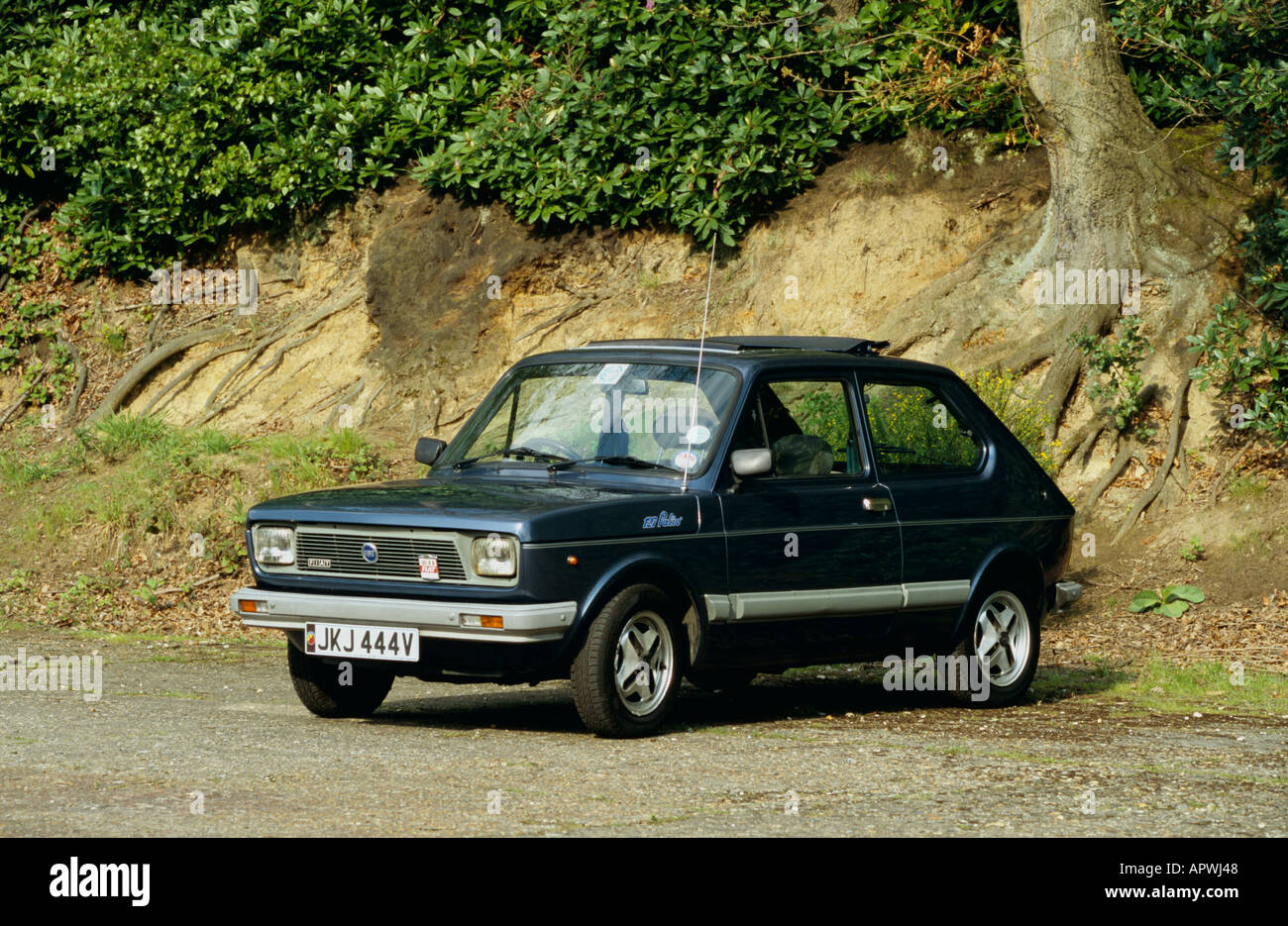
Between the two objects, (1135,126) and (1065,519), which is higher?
(1135,126)

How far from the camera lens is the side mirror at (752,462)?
8.35 metres

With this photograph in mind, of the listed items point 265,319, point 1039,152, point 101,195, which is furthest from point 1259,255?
point 101,195

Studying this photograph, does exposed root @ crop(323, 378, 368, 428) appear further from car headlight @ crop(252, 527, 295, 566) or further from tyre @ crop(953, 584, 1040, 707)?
tyre @ crop(953, 584, 1040, 707)

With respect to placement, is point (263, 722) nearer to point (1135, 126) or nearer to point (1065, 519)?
point (1065, 519)

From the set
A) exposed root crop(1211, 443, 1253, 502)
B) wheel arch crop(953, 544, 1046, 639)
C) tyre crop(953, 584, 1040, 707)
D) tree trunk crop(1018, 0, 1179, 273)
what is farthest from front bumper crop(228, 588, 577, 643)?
tree trunk crop(1018, 0, 1179, 273)

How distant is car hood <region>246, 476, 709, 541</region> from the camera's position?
7.67 meters

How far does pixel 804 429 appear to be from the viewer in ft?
30.1

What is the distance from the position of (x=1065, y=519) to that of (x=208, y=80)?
1182 centimetres

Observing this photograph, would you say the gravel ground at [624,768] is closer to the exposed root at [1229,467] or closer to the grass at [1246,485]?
the grass at [1246,485]

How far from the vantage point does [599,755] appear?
24.7ft

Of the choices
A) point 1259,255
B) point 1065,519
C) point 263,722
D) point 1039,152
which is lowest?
point 263,722

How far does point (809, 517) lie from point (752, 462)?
2.05 ft

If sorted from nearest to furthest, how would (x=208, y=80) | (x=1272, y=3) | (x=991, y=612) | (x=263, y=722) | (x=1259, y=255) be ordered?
1. (x=263, y=722)
2. (x=991, y=612)
3. (x=1272, y=3)
4. (x=1259, y=255)
5. (x=208, y=80)

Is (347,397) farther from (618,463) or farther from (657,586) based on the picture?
(657,586)
